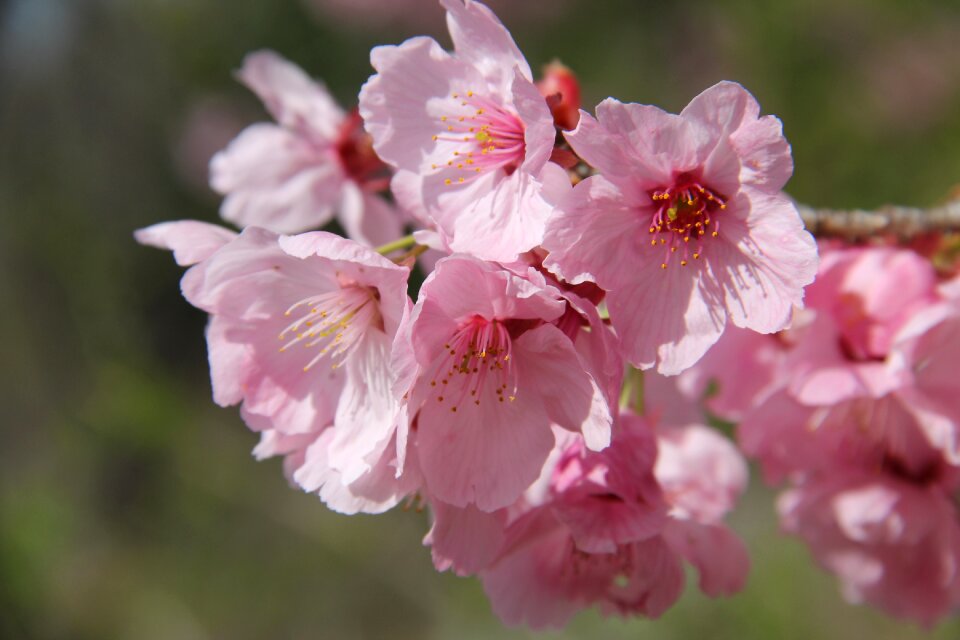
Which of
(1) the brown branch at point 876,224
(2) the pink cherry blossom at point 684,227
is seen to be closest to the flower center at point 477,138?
(2) the pink cherry blossom at point 684,227

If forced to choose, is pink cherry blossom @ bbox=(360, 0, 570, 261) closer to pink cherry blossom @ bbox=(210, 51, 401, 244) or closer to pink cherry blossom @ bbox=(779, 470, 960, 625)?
pink cherry blossom @ bbox=(210, 51, 401, 244)

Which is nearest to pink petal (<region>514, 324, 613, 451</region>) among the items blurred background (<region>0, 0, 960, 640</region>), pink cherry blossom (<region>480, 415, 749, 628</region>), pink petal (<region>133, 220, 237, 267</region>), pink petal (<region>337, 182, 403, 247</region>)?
pink cherry blossom (<region>480, 415, 749, 628</region>)

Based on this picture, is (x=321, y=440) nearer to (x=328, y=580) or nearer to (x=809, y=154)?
(x=809, y=154)

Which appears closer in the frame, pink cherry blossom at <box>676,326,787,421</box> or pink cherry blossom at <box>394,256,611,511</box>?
pink cherry blossom at <box>394,256,611,511</box>

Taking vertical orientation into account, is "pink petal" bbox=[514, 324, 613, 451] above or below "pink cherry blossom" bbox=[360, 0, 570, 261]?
below

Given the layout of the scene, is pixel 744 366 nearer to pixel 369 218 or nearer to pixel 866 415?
pixel 866 415

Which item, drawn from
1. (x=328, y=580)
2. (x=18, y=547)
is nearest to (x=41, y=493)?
(x=18, y=547)

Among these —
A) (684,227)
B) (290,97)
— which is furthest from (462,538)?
(290,97)
